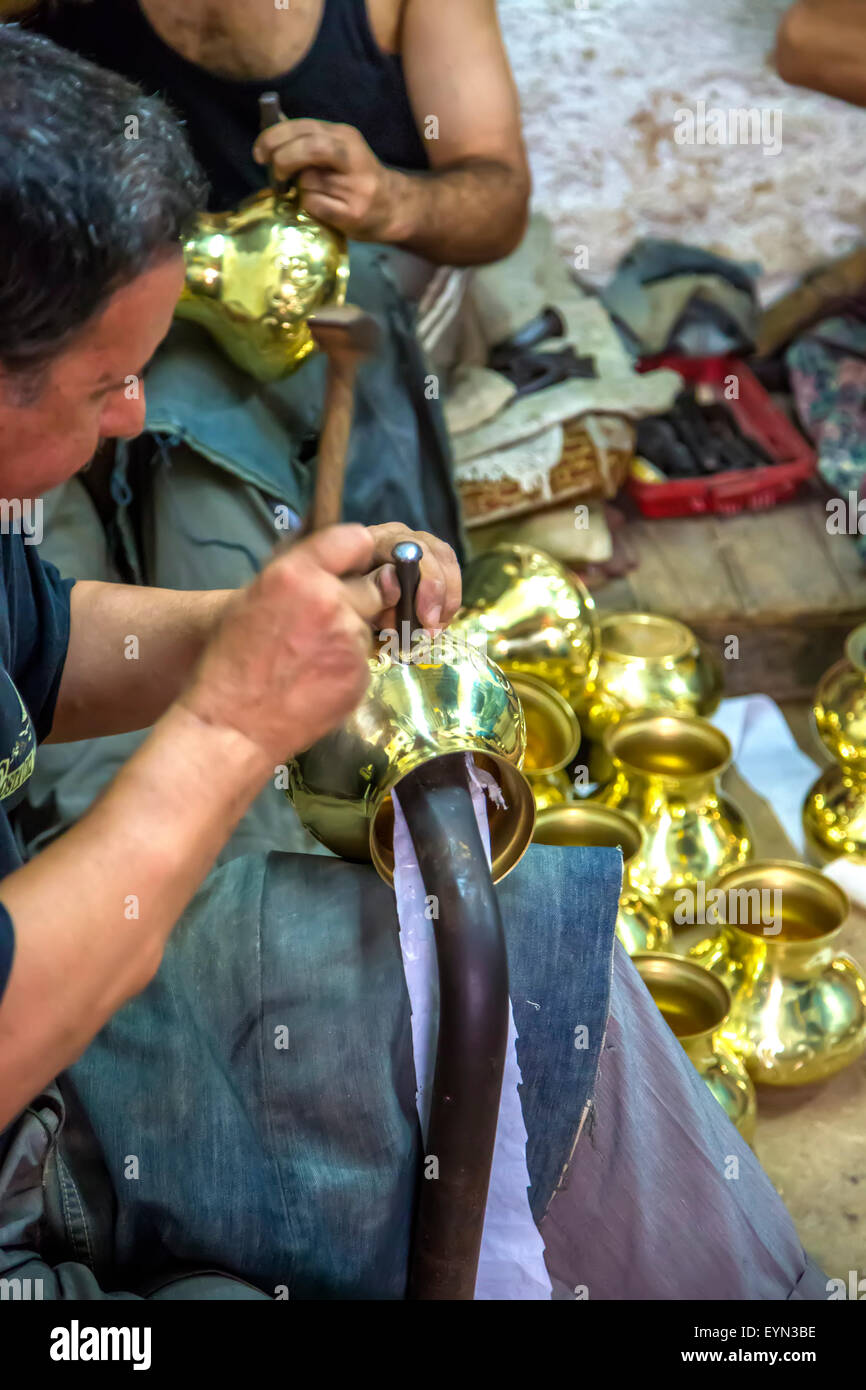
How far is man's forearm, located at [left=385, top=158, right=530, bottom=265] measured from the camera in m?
1.96

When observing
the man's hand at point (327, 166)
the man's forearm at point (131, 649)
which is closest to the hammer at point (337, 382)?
the man's hand at point (327, 166)

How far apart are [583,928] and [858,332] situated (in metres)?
2.29

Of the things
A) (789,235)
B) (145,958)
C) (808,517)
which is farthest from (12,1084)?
(789,235)

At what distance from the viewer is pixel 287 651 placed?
0.83 m

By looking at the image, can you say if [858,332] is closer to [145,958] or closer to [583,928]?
[583,928]

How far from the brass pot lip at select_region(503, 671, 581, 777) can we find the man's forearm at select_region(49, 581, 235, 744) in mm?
732

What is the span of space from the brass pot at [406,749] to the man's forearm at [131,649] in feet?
0.67

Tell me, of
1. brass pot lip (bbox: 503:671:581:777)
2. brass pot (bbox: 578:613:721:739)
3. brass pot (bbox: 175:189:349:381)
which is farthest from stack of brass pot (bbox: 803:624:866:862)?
brass pot (bbox: 175:189:349:381)

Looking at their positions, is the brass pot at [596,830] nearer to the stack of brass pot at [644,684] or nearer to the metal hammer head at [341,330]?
the stack of brass pot at [644,684]

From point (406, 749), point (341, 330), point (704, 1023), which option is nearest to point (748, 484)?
point (341, 330)

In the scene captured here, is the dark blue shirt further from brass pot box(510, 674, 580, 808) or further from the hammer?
brass pot box(510, 674, 580, 808)

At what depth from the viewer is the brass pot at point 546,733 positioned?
1.85 metres

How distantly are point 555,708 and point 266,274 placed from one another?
69 centimetres

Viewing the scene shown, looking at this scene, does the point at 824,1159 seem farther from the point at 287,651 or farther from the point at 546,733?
the point at 287,651
